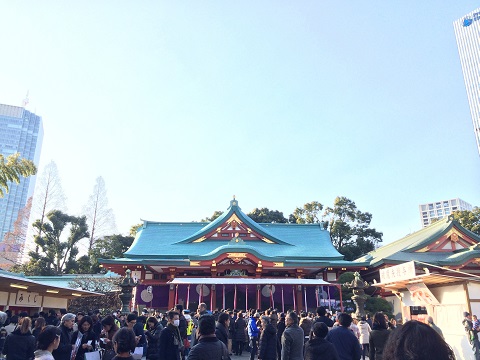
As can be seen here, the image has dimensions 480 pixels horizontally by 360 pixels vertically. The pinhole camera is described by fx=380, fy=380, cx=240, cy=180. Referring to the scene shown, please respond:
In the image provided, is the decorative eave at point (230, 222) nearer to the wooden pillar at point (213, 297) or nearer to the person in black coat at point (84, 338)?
the wooden pillar at point (213, 297)

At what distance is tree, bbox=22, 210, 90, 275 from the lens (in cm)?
3194

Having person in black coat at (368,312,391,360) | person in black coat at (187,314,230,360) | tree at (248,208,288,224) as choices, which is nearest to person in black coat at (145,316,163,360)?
person in black coat at (187,314,230,360)

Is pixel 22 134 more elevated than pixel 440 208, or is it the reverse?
pixel 22 134

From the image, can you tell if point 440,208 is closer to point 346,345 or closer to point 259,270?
point 259,270

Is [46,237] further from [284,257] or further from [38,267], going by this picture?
[284,257]

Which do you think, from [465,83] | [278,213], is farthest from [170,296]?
[465,83]

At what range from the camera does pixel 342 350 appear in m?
5.30

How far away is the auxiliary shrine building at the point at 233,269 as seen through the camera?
21.2 meters

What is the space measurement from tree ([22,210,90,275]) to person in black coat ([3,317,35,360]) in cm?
2961

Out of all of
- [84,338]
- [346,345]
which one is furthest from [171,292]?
[346,345]

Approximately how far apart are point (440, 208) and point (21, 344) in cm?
16007

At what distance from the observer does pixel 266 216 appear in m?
46.2

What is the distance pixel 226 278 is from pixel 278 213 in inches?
1039

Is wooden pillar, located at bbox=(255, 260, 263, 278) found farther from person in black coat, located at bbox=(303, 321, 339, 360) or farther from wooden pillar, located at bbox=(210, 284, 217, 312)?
person in black coat, located at bbox=(303, 321, 339, 360)
